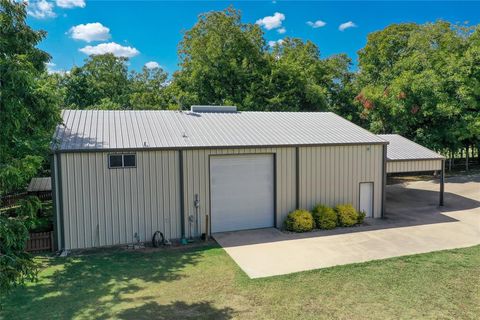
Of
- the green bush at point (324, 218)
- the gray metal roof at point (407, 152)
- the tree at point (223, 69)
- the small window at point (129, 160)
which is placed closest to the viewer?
the small window at point (129, 160)

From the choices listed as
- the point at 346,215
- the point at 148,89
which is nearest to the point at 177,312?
the point at 346,215

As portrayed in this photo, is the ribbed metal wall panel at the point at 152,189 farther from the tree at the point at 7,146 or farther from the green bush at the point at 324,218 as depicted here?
the tree at the point at 7,146

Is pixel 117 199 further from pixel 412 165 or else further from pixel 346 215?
pixel 412 165

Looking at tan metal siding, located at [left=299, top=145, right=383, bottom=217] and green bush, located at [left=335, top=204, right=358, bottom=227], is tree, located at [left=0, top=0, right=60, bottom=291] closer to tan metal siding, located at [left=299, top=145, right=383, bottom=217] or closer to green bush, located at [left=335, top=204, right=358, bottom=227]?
tan metal siding, located at [left=299, top=145, right=383, bottom=217]

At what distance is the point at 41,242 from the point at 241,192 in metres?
6.20

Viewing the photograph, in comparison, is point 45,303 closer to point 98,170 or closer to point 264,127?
point 98,170

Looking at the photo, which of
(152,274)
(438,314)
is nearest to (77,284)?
(152,274)

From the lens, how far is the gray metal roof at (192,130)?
36.0ft

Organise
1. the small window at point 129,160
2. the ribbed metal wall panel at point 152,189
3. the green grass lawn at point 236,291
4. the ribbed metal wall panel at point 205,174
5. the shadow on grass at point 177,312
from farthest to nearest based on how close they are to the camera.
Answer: the ribbed metal wall panel at point 205,174
the small window at point 129,160
the ribbed metal wall panel at point 152,189
the green grass lawn at point 236,291
the shadow on grass at point 177,312

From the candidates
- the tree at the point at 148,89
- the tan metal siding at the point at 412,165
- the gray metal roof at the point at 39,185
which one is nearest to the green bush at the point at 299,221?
the tan metal siding at the point at 412,165

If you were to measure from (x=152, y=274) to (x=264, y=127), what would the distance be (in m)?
7.32

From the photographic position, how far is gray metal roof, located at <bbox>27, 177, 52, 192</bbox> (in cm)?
1579

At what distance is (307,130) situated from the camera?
45.9ft

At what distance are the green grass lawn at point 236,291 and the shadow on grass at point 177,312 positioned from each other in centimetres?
2
